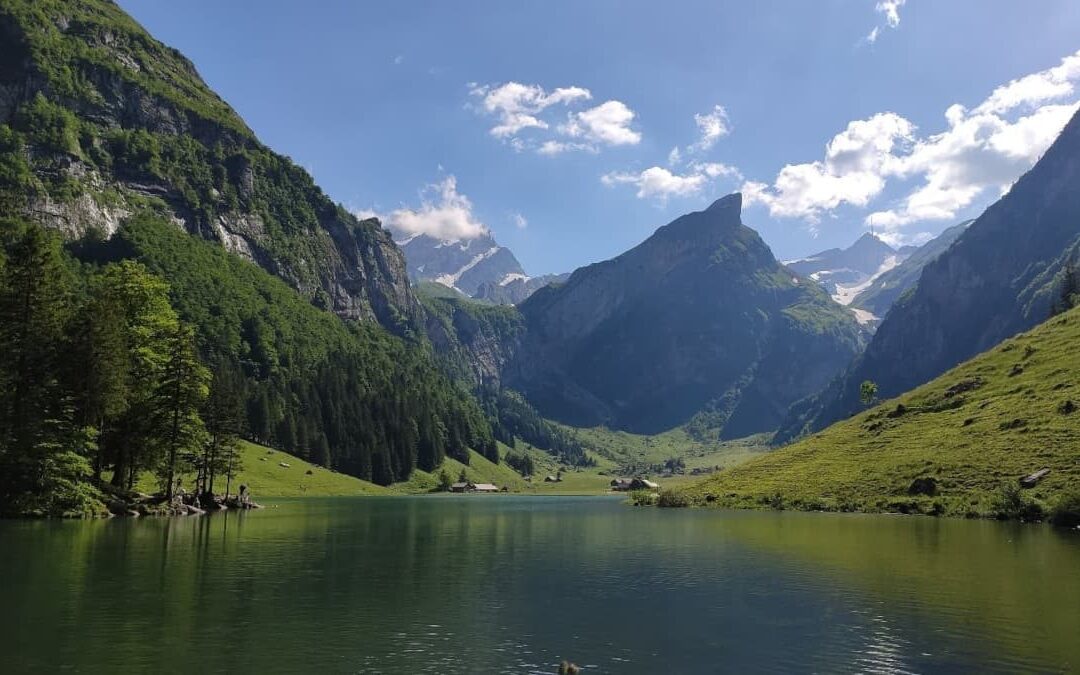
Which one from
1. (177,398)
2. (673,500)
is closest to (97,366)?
(177,398)

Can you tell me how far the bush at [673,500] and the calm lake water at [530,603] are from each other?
68.2 meters

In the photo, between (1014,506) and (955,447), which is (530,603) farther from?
(955,447)

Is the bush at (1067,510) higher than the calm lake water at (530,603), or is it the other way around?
the bush at (1067,510)

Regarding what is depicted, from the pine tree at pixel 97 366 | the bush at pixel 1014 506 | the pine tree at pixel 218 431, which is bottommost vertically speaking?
the bush at pixel 1014 506

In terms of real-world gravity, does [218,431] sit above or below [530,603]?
above

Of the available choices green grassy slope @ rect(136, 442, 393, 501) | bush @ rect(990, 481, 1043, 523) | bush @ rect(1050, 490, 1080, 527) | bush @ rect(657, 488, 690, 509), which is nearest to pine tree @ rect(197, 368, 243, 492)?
green grassy slope @ rect(136, 442, 393, 501)

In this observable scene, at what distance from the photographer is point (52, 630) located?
27469mm

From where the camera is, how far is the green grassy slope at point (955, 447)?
87500mm

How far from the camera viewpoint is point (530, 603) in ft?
121

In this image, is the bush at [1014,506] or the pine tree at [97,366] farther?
the bush at [1014,506]

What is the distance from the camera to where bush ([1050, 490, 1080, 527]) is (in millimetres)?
72438

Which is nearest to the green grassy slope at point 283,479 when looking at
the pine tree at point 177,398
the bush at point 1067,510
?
the pine tree at point 177,398

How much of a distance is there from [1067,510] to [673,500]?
69468 millimetres

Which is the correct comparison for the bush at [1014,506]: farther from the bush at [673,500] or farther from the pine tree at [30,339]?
the pine tree at [30,339]
